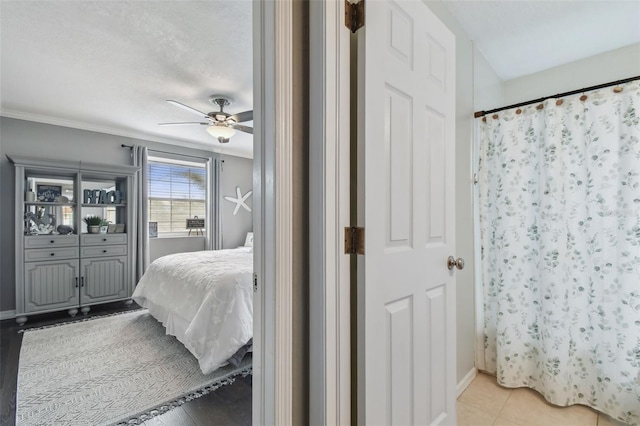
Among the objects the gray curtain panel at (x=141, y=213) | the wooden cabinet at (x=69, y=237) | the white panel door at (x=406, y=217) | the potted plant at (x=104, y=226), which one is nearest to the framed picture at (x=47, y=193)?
the wooden cabinet at (x=69, y=237)

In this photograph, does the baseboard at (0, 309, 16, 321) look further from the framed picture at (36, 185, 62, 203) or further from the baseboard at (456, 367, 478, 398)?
the baseboard at (456, 367, 478, 398)

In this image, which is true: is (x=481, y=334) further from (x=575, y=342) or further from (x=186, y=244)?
(x=186, y=244)

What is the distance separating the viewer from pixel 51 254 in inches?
136

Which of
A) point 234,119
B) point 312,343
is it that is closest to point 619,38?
point 312,343

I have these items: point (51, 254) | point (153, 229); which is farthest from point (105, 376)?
point (153, 229)

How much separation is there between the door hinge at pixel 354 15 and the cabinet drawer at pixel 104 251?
4.13 m

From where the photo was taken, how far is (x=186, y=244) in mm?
5020

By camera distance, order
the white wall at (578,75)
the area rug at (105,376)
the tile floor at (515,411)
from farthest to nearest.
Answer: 1. the white wall at (578,75)
2. the area rug at (105,376)
3. the tile floor at (515,411)

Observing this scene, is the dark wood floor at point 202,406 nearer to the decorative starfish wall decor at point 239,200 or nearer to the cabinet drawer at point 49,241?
the cabinet drawer at point 49,241

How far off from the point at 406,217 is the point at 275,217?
55 centimetres

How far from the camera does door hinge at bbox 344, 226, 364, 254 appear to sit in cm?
101

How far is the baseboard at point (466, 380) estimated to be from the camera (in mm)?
1928

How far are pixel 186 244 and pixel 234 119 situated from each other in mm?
2845

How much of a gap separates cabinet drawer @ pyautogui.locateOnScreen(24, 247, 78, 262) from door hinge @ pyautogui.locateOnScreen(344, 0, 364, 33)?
4141 millimetres
